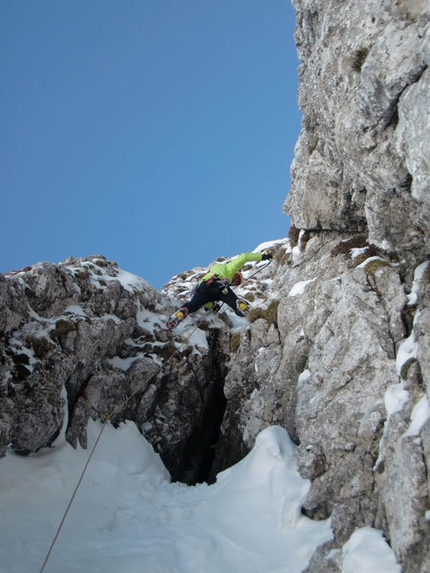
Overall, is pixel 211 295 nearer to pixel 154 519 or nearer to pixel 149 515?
pixel 149 515

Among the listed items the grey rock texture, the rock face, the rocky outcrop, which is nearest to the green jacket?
the rock face

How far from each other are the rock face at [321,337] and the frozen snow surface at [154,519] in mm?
598

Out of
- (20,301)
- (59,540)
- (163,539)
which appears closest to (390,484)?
(163,539)

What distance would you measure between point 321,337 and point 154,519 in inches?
333

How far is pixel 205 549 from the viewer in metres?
11.9

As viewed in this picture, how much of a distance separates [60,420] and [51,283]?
6.06 metres

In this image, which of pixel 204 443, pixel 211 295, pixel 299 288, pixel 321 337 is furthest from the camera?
pixel 211 295

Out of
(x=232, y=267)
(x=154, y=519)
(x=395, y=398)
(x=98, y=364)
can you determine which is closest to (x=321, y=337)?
(x=395, y=398)

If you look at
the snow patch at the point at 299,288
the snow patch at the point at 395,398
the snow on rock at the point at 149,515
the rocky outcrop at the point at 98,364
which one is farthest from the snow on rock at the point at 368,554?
the rocky outcrop at the point at 98,364

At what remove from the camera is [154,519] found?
13.9 m

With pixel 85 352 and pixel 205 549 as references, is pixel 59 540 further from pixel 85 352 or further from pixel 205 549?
pixel 85 352

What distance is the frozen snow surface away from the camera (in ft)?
36.4

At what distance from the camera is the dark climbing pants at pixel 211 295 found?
2278 cm

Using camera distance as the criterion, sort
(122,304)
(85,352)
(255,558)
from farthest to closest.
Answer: (122,304)
(85,352)
(255,558)
